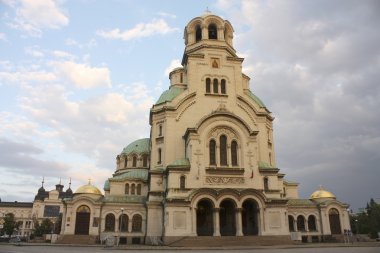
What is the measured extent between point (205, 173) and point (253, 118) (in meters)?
10.3

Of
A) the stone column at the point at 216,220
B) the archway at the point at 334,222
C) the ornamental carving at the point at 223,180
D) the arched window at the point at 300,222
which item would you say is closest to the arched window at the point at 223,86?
the ornamental carving at the point at 223,180

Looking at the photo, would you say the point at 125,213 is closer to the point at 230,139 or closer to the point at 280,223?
the point at 230,139

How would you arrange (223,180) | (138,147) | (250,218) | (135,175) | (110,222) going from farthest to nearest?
(138,147), (135,175), (110,222), (250,218), (223,180)

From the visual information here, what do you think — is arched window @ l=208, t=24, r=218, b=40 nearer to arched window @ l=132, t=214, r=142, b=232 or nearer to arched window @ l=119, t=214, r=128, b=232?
arched window @ l=132, t=214, r=142, b=232

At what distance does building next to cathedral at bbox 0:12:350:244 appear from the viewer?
34.6 m

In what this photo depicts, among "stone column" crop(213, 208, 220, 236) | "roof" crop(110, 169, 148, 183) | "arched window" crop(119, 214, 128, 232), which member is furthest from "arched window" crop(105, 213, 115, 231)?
"stone column" crop(213, 208, 220, 236)

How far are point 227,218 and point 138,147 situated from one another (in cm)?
2027

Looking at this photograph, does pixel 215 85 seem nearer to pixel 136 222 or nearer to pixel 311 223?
pixel 136 222

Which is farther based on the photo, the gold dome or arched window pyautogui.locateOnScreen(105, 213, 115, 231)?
the gold dome

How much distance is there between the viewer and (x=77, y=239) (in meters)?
35.7

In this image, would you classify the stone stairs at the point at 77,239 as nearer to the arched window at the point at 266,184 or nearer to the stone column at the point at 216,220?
the stone column at the point at 216,220

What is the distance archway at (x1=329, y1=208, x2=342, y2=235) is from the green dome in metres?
25.8

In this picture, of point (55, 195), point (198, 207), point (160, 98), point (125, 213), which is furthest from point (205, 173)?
point (55, 195)

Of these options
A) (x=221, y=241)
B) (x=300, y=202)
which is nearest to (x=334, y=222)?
(x=300, y=202)
